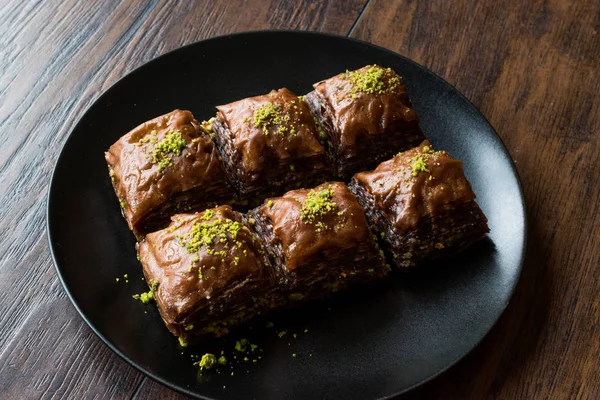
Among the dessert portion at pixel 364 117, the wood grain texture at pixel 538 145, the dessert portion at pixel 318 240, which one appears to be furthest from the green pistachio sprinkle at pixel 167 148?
the wood grain texture at pixel 538 145

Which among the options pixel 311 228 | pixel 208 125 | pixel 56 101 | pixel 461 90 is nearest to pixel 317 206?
pixel 311 228

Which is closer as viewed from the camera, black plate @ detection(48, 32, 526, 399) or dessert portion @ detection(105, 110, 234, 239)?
black plate @ detection(48, 32, 526, 399)

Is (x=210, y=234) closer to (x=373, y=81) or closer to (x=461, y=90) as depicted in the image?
(x=373, y=81)

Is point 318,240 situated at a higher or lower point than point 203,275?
lower

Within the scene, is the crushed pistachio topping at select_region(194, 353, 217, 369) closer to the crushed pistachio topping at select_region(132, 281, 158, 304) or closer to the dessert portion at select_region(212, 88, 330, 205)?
the crushed pistachio topping at select_region(132, 281, 158, 304)

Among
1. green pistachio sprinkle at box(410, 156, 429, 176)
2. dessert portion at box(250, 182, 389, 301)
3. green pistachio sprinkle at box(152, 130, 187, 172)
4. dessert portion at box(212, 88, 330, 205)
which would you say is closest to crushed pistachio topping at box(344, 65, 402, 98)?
dessert portion at box(212, 88, 330, 205)

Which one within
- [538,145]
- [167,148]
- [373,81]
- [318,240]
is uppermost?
[167,148]

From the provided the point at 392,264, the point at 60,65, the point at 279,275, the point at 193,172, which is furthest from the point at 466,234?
the point at 60,65
